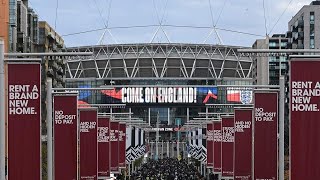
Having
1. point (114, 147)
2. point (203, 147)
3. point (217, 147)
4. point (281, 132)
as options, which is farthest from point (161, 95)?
point (281, 132)

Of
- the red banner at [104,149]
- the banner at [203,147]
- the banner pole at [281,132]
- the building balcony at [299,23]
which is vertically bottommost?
the banner at [203,147]

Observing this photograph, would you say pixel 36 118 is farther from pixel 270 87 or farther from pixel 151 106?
pixel 151 106

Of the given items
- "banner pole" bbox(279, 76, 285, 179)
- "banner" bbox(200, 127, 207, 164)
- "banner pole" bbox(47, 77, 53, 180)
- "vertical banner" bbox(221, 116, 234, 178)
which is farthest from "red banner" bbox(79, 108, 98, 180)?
"banner" bbox(200, 127, 207, 164)

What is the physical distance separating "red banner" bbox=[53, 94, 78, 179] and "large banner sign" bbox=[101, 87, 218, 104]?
483 feet

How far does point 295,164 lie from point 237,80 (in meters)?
159

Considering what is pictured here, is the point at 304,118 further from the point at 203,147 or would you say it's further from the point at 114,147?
the point at 203,147

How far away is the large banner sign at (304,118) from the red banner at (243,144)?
1383cm

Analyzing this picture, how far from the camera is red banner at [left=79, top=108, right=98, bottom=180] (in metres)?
32.1

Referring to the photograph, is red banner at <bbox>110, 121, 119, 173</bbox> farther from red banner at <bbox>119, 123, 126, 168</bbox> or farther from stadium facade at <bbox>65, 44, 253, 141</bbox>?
stadium facade at <bbox>65, 44, 253, 141</bbox>

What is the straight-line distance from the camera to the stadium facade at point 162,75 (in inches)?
6934

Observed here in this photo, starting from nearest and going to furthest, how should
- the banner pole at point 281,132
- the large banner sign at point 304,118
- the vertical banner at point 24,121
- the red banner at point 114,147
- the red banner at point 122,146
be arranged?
the large banner sign at point 304,118
the vertical banner at point 24,121
the banner pole at point 281,132
the red banner at point 114,147
the red banner at point 122,146

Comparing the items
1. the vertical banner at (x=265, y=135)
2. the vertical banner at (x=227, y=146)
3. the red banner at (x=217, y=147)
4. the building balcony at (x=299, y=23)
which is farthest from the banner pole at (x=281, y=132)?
the building balcony at (x=299, y=23)

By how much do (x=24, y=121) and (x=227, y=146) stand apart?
2229 cm

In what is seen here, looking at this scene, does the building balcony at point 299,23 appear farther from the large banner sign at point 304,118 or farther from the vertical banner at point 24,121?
the vertical banner at point 24,121
